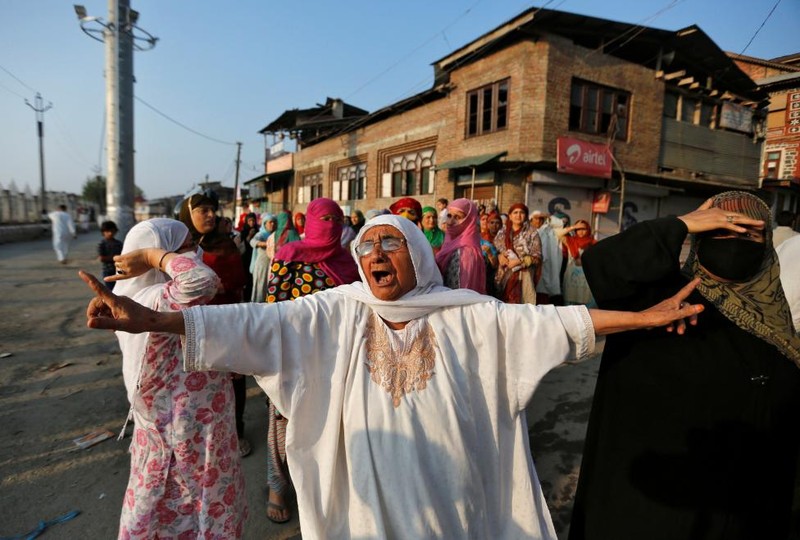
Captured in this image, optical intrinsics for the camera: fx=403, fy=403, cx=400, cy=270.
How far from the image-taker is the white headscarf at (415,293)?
152cm

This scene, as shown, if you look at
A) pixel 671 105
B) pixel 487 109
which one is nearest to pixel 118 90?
pixel 487 109

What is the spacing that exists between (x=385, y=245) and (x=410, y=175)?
1453cm

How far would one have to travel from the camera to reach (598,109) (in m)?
12.2

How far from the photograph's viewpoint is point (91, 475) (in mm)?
2627

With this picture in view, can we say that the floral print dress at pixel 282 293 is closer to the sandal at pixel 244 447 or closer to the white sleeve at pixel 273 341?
the sandal at pixel 244 447

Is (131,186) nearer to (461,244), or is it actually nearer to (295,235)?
(295,235)

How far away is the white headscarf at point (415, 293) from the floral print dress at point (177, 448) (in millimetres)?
688

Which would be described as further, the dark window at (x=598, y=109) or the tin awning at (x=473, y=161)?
the dark window at (x=598, y=109)

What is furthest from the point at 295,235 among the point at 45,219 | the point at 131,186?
the point at 45,219

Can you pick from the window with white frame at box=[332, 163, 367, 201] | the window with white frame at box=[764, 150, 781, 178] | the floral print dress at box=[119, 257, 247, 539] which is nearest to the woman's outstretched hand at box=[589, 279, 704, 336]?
the floral print dress at box=[119, 257, 247, 539]

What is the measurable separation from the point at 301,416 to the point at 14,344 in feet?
18.3

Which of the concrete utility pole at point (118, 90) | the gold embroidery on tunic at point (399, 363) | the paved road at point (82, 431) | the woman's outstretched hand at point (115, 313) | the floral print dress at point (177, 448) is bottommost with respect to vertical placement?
the paved road at point (82, 431)

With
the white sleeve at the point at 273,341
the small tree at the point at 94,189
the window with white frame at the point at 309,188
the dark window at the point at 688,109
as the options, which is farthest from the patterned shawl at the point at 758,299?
the small tree at the point at 94,189

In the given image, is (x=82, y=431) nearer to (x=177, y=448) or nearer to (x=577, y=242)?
(x=177, y=448)
